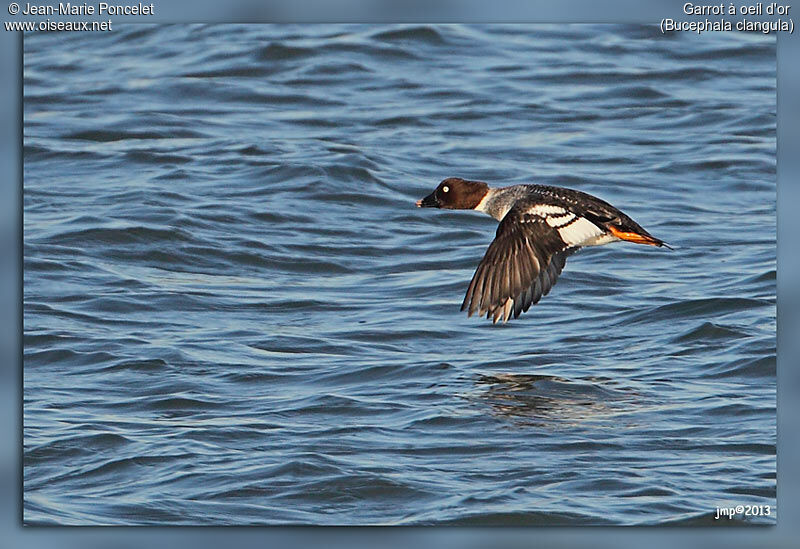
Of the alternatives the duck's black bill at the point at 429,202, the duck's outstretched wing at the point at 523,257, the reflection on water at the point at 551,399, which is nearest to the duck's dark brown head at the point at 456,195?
the duck's black bill at the point at 429,202

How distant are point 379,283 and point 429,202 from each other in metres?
0.55

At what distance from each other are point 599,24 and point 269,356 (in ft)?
5.30

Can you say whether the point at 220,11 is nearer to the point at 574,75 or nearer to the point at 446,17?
the point at 446,17

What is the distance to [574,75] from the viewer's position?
524 centimetres

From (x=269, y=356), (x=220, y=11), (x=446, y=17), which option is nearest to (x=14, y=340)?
(x=269, y=356)

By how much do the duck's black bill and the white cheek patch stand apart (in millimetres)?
522

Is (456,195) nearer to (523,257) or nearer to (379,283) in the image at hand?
(523,257)

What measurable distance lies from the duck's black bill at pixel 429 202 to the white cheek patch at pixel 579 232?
1.71ft

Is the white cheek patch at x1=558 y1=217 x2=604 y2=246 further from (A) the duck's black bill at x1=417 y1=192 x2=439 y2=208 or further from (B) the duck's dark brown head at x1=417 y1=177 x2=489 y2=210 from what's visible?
(A) the duck's black bill at x1=417 y1=192 x2=439 y2=208

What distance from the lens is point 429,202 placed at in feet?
18.6

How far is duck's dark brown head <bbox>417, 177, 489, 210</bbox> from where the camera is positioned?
5.49 m

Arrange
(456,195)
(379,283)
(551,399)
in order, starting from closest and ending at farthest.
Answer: (551,399), (379,283), (456,195)

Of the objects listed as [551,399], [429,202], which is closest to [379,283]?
[429,202]

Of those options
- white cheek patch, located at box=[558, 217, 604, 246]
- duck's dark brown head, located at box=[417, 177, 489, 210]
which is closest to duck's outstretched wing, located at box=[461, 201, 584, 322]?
white cheek patch, located at box=[558, 217, 604, 246]
